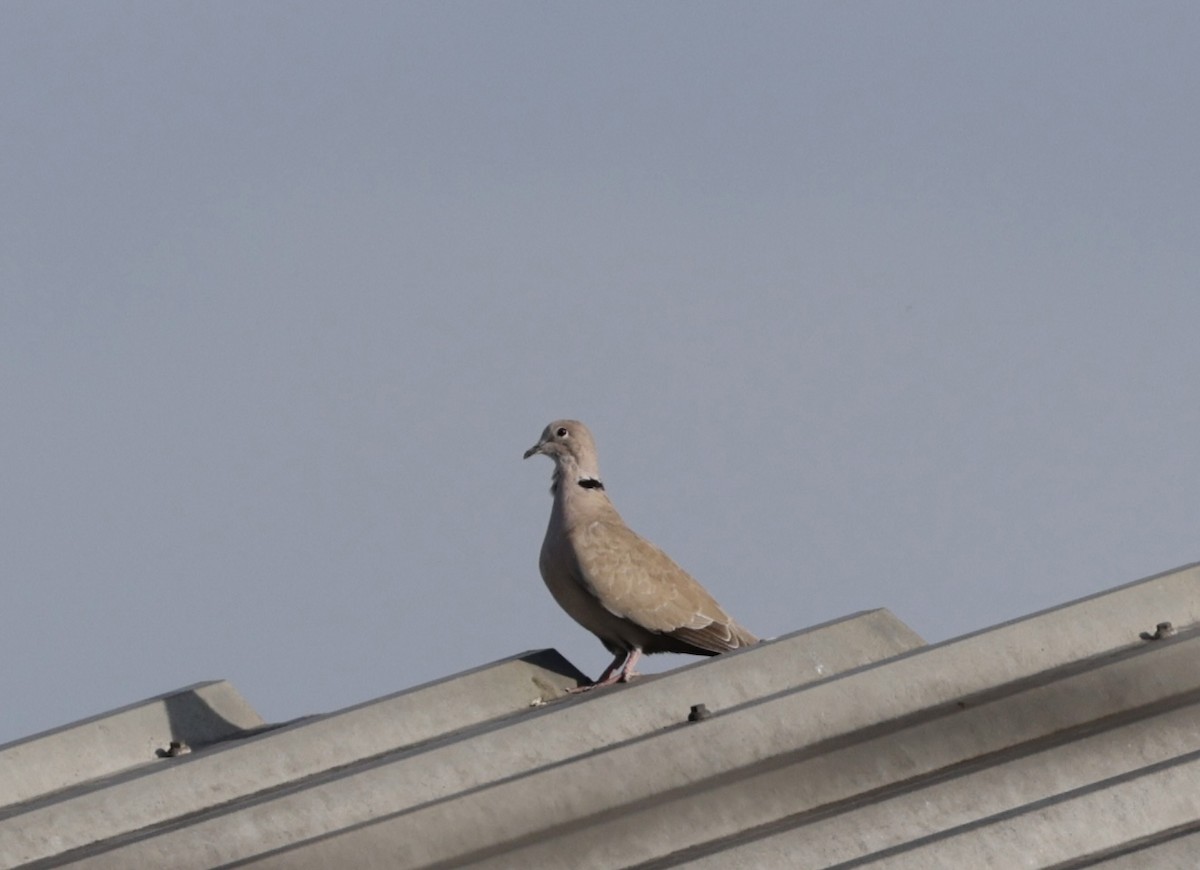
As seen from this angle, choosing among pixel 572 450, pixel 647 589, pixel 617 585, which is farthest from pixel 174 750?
pixel 572 450

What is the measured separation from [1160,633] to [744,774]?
6.04ft

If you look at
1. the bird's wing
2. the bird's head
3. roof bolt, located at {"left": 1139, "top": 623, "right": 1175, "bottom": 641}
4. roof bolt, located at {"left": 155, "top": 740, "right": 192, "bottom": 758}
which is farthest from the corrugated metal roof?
the bird's head

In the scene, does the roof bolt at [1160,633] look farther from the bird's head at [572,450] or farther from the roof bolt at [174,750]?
the bird's head at [572,450]

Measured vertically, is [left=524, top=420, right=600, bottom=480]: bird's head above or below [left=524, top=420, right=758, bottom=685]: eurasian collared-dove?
above

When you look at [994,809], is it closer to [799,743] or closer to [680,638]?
[799,743]

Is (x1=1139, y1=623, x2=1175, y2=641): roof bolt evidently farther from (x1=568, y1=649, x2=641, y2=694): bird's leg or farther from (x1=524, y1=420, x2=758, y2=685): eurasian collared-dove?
(x1=524, y1=420, x2=758, y2=685): eurasian collared-dove

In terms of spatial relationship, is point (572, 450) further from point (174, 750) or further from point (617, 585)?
point (174, 750)

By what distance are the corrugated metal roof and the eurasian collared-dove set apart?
2720 mm

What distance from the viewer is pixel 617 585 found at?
10.5 m

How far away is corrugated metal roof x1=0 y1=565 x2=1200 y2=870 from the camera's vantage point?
6.18 m

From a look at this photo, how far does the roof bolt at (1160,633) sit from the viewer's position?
7.60 meters

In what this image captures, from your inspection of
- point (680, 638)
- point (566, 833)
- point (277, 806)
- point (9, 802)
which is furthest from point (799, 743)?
point (680, 638)

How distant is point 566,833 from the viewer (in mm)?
6418

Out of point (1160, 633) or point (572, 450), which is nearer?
point (1160, 633)
